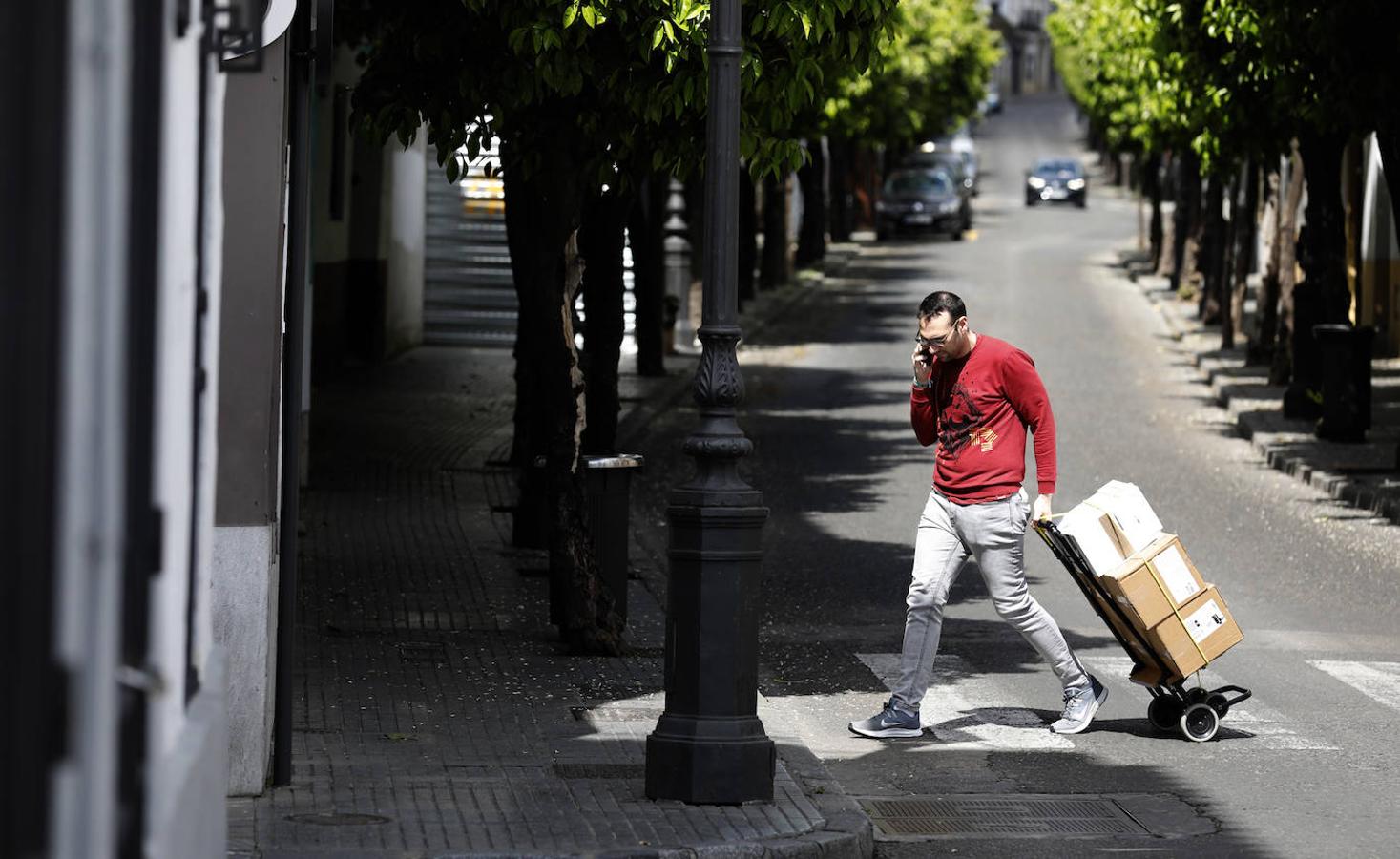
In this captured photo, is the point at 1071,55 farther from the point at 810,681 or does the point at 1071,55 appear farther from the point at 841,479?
the point at 810,681

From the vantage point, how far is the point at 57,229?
316 cm

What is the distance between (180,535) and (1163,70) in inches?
917

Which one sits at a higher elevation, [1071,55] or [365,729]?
[1071,55]

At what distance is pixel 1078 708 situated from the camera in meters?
9.38

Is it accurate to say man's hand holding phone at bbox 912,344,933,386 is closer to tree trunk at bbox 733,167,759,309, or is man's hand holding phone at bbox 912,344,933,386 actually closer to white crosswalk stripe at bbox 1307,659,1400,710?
white crosswalk stripe at bbox 1307,659,1400,710

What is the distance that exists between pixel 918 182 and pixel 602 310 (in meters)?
46.2

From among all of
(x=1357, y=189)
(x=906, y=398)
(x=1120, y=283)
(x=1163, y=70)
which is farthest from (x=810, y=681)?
(x=1120, y=283)

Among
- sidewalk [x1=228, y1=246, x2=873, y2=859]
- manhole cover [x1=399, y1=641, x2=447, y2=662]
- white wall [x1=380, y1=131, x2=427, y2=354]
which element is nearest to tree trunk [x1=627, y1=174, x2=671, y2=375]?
white wall [x1=380, y1=131, x2=427, y2=354]

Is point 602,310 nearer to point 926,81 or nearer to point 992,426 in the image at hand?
point 992,426

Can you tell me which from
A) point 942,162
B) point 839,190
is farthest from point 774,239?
point 942,162

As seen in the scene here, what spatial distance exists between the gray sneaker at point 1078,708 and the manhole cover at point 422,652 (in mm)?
2976

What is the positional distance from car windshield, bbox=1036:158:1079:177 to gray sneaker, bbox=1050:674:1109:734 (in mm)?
68126

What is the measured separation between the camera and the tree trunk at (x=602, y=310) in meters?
14.8

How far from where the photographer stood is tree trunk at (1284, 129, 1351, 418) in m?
22.0
